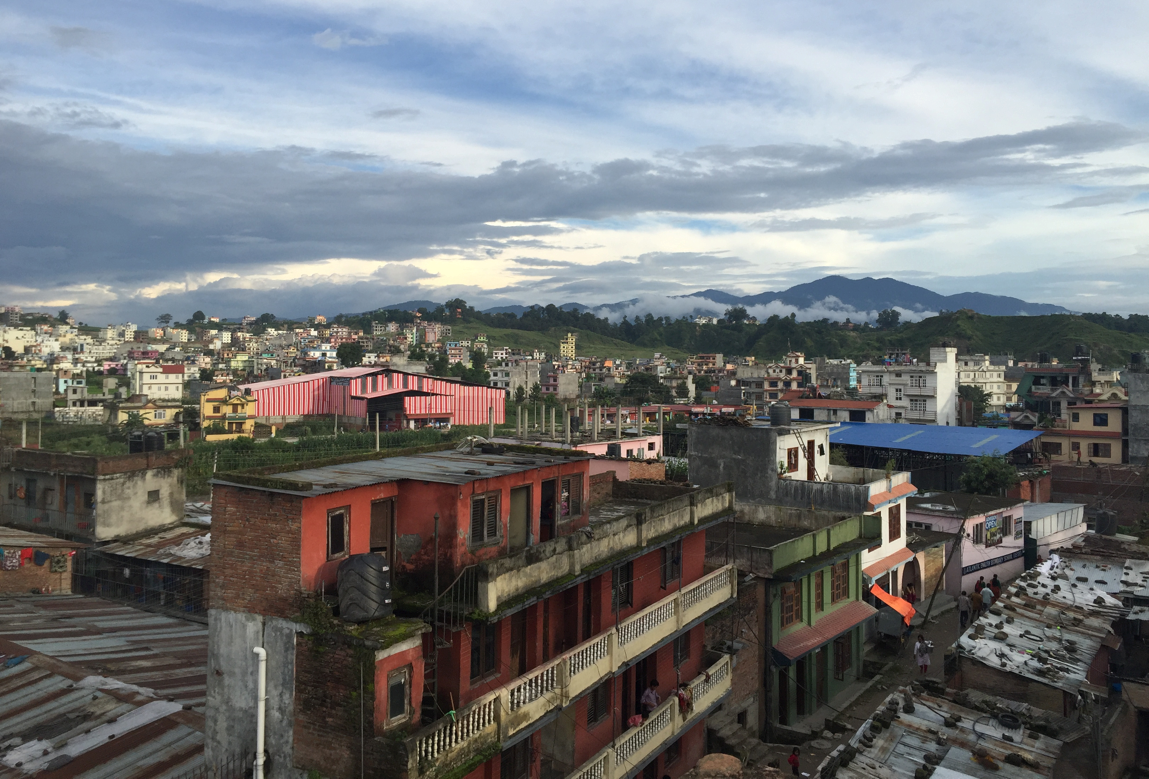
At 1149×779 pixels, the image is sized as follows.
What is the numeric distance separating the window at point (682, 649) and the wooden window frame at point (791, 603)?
411 cm

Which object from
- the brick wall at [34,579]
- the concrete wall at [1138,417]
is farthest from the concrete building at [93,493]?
the concrete wall at [1138,417]

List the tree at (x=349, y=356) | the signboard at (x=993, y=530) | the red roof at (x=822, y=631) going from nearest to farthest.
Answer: the red roof at (x=822, y=631)
the signboard at (x=993, y=530)
the tree at (x=349, y=356)

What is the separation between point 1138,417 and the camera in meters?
56.5

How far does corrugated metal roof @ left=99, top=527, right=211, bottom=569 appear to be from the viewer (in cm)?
2550

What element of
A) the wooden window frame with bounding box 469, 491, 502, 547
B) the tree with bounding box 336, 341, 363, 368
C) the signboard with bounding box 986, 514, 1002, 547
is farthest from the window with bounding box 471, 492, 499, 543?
the tree with bounding box 336, 341, 363, 368

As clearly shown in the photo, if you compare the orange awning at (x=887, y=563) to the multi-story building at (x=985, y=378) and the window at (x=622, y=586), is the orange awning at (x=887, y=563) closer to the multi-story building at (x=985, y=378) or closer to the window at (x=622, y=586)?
the window at (x=622, y=586)

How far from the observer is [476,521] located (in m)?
13.2

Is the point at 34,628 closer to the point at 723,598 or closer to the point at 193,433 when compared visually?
the point at 723,598

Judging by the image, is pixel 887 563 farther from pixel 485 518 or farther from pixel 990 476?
pixel 990 476

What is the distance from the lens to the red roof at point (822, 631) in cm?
2212

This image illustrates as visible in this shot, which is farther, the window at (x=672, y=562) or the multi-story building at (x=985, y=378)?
the multi-story building at (x=985, y=378)

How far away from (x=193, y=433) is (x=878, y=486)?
64.0m

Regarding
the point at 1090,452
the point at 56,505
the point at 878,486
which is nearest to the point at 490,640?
the point at 878,486

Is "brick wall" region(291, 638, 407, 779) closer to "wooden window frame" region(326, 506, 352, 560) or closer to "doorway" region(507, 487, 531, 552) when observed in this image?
"wooden window frame" region(326, 506, 352, 560)
